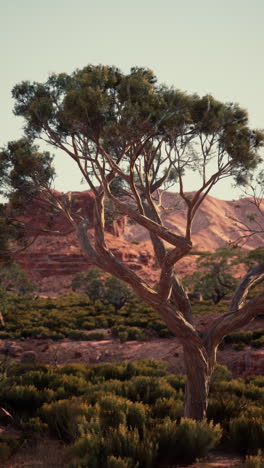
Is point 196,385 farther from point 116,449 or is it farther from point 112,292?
point 112,292

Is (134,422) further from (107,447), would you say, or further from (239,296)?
(239,296)

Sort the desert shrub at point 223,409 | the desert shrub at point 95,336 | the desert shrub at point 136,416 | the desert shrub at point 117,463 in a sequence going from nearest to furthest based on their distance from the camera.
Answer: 1. the desert shrub at point 117,463
2. the desert shrub at point 136,416
3. the desert shrub at point 223,409
4. the desert shrub at point 95,336

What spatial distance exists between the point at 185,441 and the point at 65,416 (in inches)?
113

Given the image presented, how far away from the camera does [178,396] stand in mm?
10953

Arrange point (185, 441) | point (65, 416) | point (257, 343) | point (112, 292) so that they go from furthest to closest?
point (112, 292) → point (257, 343) → point (65, 416) → point (185, 441)

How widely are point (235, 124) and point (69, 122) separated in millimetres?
3507

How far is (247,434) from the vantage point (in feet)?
25.5

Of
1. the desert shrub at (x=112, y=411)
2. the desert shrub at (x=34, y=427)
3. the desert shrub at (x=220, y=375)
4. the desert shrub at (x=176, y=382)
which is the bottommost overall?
the desert shrub at (x=220, y=375)

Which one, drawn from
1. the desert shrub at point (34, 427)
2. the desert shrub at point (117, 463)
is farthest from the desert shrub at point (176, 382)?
the desert shrub at point (117, 463)

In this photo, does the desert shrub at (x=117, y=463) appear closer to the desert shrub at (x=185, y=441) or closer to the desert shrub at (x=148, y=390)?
the desert shrub at (x=185, y=441)

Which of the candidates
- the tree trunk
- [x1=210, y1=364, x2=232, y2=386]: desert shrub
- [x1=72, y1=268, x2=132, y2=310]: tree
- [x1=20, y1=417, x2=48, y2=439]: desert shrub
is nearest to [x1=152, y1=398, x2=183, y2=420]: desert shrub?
the tree trunk

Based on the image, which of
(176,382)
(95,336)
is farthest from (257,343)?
(95,336)

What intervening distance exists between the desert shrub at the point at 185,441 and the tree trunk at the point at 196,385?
1.54 m

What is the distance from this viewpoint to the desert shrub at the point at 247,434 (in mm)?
7512
